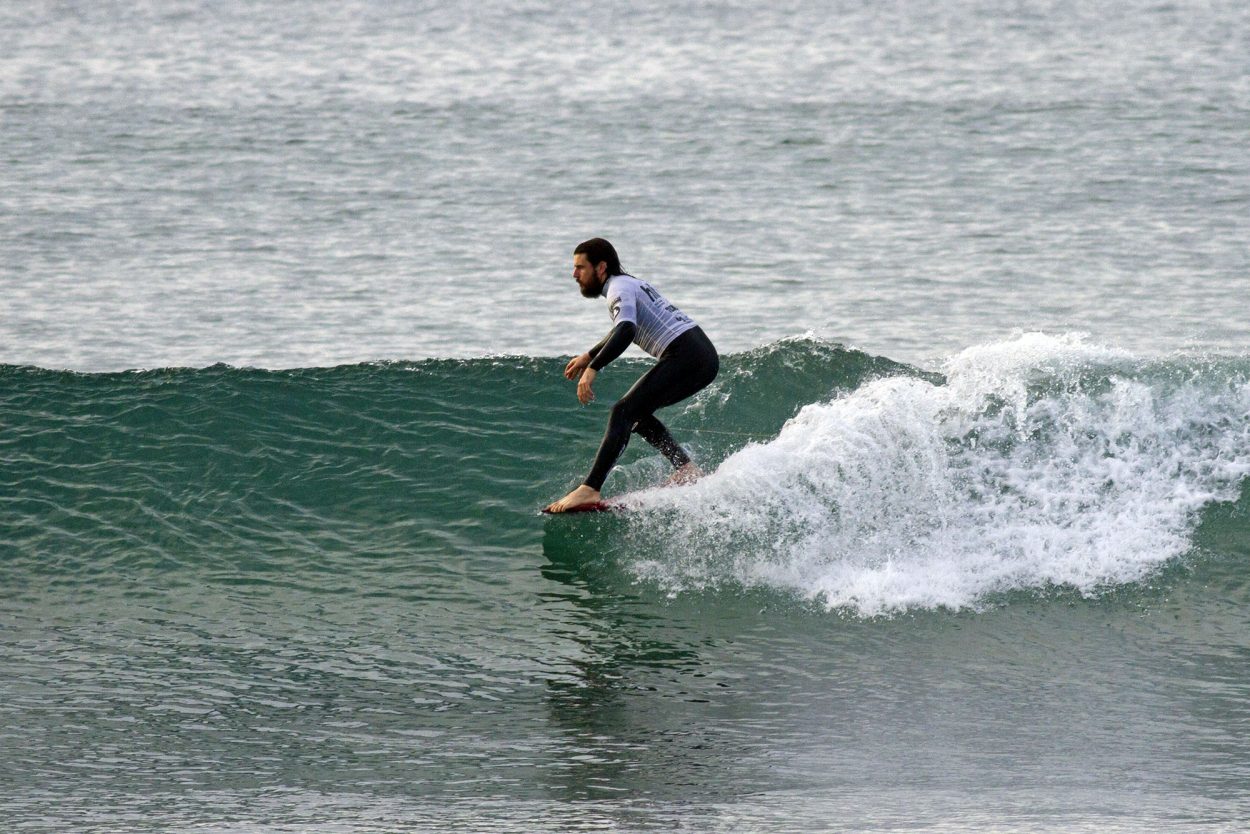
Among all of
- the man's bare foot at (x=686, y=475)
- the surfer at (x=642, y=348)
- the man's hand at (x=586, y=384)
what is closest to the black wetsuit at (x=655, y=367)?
the surfer at (x=642, y=348)

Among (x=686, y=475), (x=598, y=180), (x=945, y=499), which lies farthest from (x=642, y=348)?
(x=598, y=180)

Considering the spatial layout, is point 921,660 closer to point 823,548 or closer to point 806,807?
point 823,548

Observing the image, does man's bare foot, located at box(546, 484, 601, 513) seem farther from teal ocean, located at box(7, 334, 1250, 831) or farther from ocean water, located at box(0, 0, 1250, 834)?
ocean water, located at box(0, 0, 1250, 834)

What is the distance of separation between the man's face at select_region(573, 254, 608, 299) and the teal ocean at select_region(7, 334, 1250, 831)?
1271mm

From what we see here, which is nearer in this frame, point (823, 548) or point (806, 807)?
point (806, 807)

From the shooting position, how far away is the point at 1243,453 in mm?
10211

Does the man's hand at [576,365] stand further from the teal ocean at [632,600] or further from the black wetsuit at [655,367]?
the teal ocean at [632,600]

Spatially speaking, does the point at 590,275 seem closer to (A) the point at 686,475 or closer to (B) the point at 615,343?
(B) the point at 615,343

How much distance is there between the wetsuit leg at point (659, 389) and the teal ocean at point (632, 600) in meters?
0.44

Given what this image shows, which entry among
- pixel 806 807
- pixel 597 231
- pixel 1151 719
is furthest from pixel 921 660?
pixel 597 231

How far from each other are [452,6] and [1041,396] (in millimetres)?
32950

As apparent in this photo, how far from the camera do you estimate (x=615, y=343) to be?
8.41 m

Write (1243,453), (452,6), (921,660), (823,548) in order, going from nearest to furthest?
(921,660) < (823,548) < (1243,453) < (452,6)

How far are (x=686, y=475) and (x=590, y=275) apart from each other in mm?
1323
